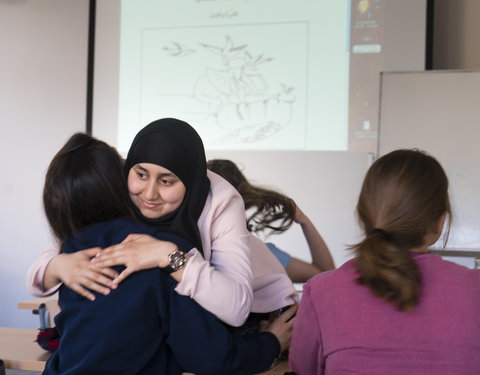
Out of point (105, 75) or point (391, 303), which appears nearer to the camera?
point (391, 303)

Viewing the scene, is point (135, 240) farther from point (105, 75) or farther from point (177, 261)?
point (105, 75)

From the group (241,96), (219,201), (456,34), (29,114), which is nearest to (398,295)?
(219,201)

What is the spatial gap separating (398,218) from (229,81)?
2.83 m

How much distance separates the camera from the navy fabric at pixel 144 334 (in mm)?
1152

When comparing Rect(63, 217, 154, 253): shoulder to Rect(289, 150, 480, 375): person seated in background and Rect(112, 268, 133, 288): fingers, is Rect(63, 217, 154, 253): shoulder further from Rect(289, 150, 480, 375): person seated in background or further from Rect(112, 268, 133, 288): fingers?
Rect(289, 150, 480, 375): person seated in background

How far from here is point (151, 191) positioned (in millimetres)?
1391

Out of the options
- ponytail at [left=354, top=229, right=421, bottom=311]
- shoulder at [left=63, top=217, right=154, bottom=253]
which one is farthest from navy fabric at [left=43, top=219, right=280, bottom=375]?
ponytail at [left=354, top=229, right=421, bottom=311]

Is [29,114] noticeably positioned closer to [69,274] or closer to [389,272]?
[69,274]

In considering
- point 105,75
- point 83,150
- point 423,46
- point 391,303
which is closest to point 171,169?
point 83,150

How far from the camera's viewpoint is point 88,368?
45.3 inches

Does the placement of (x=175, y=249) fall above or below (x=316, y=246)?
above

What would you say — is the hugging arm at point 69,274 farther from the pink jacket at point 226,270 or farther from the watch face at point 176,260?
the watch face at point 176,260

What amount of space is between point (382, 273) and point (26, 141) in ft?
12.7

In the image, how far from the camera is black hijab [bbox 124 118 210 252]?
140 cm
